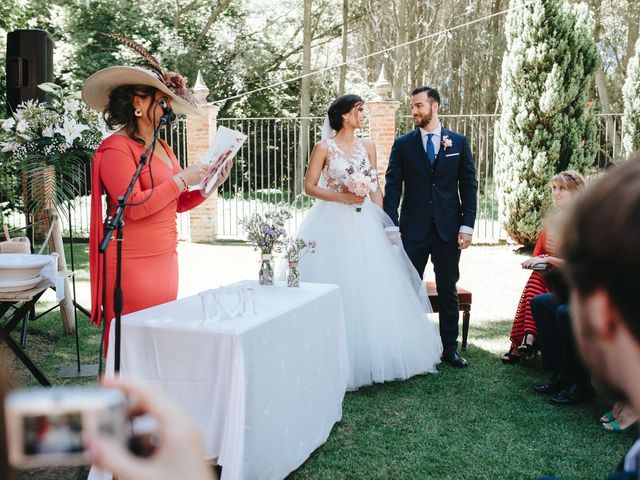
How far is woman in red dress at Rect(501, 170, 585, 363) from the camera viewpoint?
194 inches

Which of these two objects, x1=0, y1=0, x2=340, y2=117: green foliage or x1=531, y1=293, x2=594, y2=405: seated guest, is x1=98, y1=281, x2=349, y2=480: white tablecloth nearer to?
x1=531, y1=293, x2=594, y2=405: seated guest

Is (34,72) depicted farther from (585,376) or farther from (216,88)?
(216,88)

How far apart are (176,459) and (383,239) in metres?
4.61

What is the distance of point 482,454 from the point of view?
370 cm

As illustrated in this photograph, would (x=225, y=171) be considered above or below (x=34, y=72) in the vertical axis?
below

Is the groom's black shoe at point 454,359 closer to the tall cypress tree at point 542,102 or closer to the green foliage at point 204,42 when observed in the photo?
the tall cypress tree at point 542,102

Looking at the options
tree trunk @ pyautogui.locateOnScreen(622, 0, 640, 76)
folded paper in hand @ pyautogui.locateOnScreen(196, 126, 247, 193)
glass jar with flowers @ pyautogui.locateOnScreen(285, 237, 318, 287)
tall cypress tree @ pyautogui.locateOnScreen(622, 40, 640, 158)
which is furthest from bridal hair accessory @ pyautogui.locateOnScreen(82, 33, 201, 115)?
tree trunk @ pyautogui.locateOnScreen(622, 0, 640, 76)

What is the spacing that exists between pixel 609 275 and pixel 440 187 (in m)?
4.75

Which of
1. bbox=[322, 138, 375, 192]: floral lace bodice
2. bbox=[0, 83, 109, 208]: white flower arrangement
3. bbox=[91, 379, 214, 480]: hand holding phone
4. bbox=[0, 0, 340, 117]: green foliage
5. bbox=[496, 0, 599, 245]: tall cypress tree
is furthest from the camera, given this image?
bbox=[0, 0, 340, 117]: green foliage

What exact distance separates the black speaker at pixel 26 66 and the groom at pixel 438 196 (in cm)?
425

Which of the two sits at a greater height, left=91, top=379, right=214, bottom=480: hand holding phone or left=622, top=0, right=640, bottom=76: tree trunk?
left=622, top=0, right=640, bottom=76: tree trunk

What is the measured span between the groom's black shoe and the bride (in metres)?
0.20

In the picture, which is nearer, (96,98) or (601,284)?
(601,284)

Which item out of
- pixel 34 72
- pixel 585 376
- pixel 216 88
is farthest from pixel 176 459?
pixel 216 88
